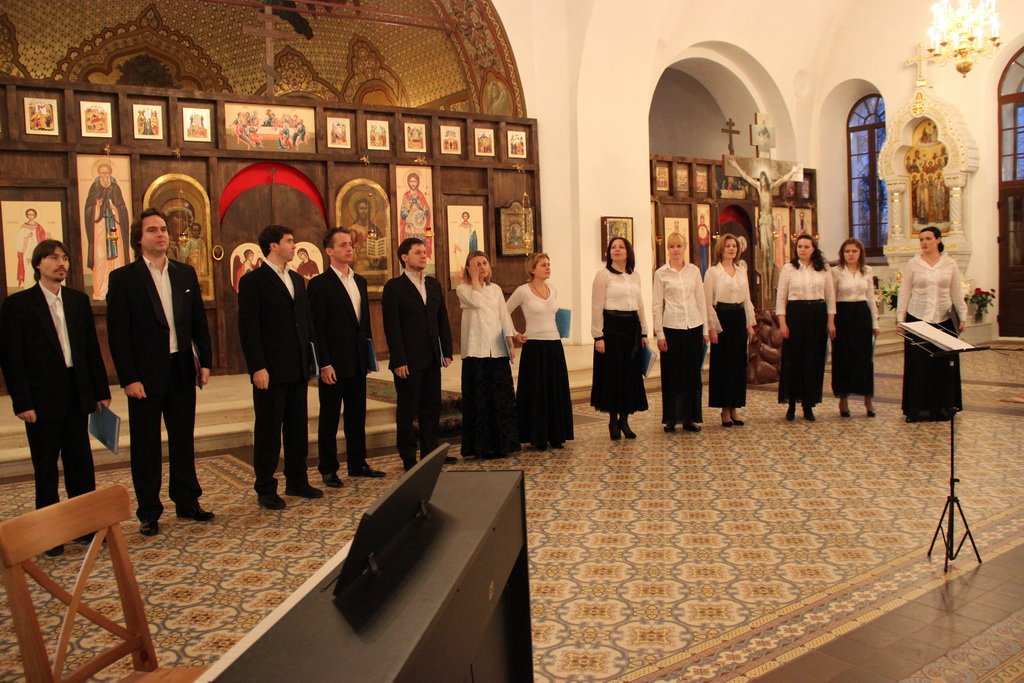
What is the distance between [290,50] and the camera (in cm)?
1577

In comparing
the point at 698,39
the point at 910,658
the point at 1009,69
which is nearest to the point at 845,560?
the point at 910,658

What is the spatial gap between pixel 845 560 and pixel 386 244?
8632mm

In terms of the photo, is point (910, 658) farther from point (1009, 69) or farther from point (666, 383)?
point (1009, 69)

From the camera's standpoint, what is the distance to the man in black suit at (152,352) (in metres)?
4.86

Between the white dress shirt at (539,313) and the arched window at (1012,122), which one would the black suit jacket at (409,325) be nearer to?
the white dress shirt at (539,313)

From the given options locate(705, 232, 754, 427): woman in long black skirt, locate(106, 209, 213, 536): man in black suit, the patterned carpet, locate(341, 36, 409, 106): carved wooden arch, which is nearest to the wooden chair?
the patterned carpet

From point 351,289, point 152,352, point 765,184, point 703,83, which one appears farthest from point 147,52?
point 152,352

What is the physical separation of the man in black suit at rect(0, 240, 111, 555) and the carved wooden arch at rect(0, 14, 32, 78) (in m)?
10.7

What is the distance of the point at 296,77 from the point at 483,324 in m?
11.0

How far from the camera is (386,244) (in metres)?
11.8

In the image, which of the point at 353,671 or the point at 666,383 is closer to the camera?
the point at 353,671

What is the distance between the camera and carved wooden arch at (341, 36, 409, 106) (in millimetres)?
15773

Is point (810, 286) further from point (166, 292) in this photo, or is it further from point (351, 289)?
point (166, 292)

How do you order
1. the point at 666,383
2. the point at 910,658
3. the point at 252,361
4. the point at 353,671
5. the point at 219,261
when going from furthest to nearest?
the point at 219,261 → the point at 666,383 → the point at 252,361 → the point at 910,658 → the point at 353,671
